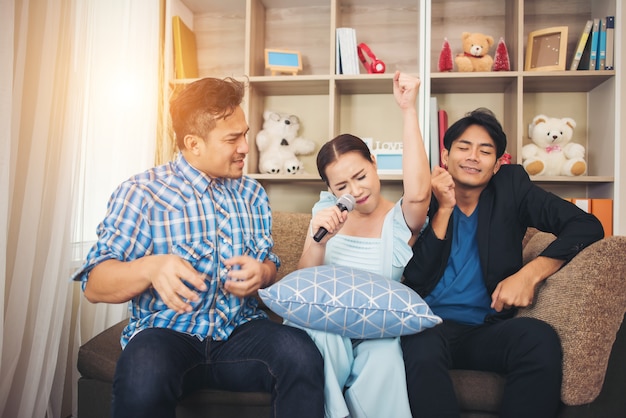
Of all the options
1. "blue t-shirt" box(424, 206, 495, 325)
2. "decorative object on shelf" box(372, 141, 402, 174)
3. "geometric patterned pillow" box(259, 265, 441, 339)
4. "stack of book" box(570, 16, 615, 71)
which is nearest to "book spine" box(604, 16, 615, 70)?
"stack of book" box(570, 16, 615, 71)

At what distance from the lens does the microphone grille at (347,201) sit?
134 cm

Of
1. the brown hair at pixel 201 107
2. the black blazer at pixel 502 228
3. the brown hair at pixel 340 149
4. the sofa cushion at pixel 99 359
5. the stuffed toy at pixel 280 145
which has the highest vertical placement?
the stuffed toy at pixel 280 145

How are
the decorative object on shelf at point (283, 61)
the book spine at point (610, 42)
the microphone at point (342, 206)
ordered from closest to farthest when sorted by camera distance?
the microphone at point (342, 206) < the book spine at point (610, 42) < the decorative object on shelf at point (283, 61)

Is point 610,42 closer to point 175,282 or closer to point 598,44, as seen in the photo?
point 598,44

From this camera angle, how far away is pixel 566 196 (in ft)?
8.35

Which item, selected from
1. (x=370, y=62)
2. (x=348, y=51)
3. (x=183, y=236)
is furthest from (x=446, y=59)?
(x=183, y=236)

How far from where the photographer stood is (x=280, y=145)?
2529 mm

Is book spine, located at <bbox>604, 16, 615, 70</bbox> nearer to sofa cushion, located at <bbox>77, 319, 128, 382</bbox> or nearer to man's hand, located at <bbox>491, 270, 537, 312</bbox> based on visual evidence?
man's hand, located at <bbox>491, 270, 537, 312</bbox>

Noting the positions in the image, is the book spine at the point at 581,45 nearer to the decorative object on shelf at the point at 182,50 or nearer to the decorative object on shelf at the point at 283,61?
the decorative object on shelf at the point at 283,61

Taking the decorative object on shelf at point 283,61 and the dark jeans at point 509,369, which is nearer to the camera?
the dark jeans at point 509,369

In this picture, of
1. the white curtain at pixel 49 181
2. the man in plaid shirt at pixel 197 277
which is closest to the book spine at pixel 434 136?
the man in plaid shirt at pixel 197 277

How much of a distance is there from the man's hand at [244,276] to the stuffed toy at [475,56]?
160cm

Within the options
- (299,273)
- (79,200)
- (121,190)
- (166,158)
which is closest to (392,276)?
(299,273)

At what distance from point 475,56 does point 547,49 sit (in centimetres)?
33
